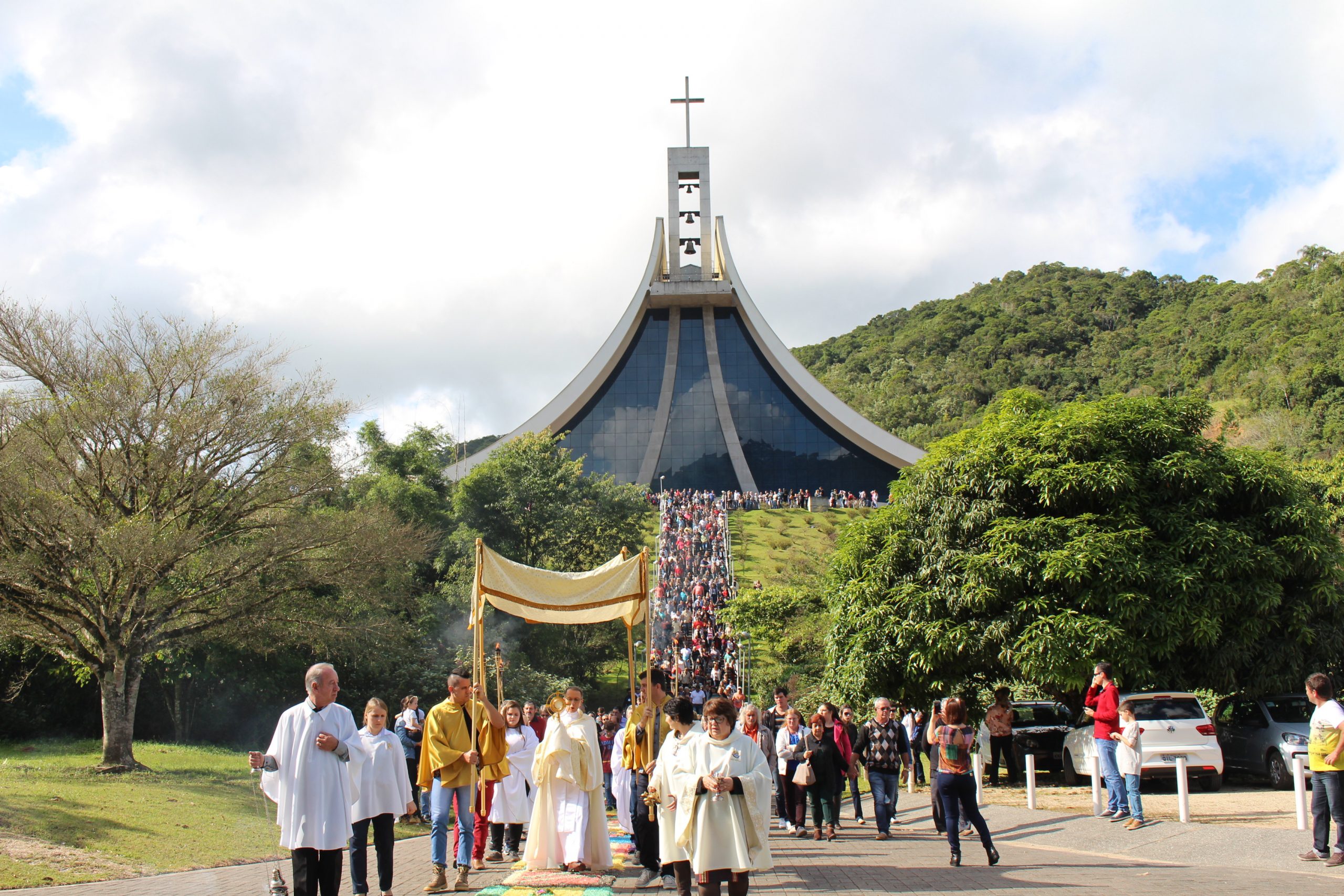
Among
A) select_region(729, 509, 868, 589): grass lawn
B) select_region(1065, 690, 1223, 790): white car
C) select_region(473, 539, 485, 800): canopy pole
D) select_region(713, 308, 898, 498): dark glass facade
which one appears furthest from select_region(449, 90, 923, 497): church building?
select_region(473, 539, 485, 800): canopy pole

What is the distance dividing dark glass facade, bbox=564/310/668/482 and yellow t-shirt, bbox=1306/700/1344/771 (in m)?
33.8

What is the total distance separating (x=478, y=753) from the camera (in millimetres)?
6387

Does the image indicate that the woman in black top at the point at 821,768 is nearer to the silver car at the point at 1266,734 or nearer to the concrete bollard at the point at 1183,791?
the concrete bollard at the point at 1183,791

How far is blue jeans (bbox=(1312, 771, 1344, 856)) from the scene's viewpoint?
19.8 ft

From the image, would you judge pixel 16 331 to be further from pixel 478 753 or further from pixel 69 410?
pixel 478 753

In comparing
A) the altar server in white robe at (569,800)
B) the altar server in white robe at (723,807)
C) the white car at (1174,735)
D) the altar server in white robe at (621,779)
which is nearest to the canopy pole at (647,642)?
the altar server in white robe at (621,779)

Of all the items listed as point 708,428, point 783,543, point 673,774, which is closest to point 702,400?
point 708,428

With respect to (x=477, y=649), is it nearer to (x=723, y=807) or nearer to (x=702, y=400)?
(x=723, y=807)

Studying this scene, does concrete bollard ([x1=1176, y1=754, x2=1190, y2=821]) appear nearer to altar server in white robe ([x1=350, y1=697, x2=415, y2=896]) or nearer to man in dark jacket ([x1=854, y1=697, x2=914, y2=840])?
man in dark jacket ([x1=854, y1=697, x2=914, y2=840])

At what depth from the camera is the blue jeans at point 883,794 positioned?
8.16 metres

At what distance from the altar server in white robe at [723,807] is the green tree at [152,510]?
8.99 metres

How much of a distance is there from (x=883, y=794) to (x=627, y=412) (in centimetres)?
3388

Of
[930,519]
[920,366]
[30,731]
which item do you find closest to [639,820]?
[930,519]

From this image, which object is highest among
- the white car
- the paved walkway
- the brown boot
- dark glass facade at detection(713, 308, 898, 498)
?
dark glass facade at detection(713, 308, 898, 498)
